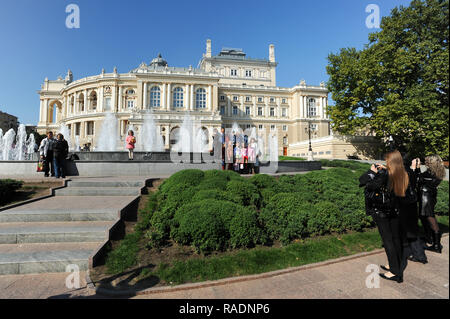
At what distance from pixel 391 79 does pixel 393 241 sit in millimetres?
25435

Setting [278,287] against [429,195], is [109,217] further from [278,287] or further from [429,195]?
[429,195]

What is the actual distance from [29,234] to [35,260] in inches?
45.8

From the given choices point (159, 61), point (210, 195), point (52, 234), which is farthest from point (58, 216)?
point (159, 61)

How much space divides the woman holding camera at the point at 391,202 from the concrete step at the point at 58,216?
543cm

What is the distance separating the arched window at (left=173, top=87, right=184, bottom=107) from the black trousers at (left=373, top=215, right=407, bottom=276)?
182ft

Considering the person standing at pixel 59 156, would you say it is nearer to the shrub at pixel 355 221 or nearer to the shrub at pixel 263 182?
the shrub at pixel 263 182

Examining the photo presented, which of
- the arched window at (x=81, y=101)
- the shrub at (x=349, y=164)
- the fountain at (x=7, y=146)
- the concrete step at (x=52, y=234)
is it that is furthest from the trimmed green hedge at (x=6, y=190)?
the arched window at (x=81, y=101)

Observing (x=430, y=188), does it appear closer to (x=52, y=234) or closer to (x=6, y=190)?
(x=52, y=234)

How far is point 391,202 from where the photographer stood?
9.77ft

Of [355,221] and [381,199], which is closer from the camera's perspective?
[381,199]

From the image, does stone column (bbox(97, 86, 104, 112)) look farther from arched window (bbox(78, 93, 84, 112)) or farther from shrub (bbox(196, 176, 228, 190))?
shrub (bbox(196, 176, 228, 190))

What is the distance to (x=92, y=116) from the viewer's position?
58.0 m
